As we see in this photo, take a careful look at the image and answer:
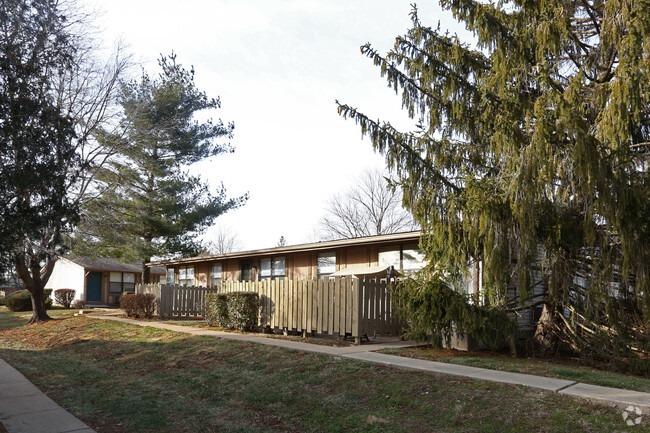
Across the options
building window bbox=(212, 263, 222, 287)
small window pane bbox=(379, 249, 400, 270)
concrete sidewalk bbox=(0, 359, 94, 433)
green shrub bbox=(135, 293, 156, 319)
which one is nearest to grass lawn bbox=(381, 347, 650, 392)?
small window pane bbox=(379, 249, 400, 270)

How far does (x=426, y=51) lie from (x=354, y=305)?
570 cm

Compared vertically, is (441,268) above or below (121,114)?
below

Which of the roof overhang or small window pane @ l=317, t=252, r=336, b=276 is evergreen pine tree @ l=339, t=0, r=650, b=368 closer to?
the roof overhang

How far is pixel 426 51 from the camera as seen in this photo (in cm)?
1108

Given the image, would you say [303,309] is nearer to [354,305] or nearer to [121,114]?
[354,305]

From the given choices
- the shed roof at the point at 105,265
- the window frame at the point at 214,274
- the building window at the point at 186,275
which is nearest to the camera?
the window frame at the point at 214,274

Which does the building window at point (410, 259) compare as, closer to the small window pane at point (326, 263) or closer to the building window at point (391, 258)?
the building window at point (391, 258)

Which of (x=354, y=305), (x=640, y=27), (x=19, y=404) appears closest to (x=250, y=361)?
(x=354, y=305)

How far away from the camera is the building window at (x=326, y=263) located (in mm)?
17828

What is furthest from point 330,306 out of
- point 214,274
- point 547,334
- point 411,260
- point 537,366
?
point 214,274

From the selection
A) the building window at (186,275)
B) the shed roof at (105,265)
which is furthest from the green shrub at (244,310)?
the shed roof at (105,265)

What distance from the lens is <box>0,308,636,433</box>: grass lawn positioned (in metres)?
5.78

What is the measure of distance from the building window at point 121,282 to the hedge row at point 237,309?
26167 millimetres

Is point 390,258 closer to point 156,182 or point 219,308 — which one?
point 219,308
